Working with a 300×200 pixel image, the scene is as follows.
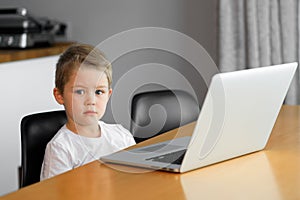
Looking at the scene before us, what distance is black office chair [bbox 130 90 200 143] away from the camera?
7.95 ft

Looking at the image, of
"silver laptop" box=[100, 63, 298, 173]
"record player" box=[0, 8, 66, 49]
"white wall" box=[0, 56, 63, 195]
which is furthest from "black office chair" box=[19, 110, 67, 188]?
"record player" box=[0, 8, 66, 49]

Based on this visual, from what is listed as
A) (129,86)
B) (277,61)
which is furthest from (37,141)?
(129,86)

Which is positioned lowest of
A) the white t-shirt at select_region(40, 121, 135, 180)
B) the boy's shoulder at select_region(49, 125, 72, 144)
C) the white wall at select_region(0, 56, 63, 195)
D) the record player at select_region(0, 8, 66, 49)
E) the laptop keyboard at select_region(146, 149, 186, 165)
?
the white wall at select_region(0, 56, 63, 195)

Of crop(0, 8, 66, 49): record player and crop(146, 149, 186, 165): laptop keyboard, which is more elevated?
crop(0, 8, 66, 49): record player

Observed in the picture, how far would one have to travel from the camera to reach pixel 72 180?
1.50 m

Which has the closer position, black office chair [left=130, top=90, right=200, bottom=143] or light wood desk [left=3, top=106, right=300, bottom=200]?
light wood desk [left=3, top=106, right=300, bottom=200]

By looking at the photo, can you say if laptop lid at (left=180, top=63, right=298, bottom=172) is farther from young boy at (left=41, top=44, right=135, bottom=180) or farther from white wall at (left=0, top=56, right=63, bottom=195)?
white wall at (left=0, top=56, right=63, bottom=195)

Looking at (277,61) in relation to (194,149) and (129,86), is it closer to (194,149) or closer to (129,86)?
(129,86)

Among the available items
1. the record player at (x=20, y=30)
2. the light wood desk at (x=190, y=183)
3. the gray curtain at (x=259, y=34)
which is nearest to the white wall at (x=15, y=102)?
the record player at (x=20, y=30)

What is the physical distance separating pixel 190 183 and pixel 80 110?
52 centimetres

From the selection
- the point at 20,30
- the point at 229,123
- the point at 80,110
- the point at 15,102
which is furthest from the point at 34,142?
the point at 20,30

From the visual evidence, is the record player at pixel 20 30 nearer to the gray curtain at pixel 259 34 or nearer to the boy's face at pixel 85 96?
the gray curtain at pixel 259 34

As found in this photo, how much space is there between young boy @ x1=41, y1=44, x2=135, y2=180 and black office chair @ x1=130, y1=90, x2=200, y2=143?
367mm

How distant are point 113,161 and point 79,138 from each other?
1.11ft
